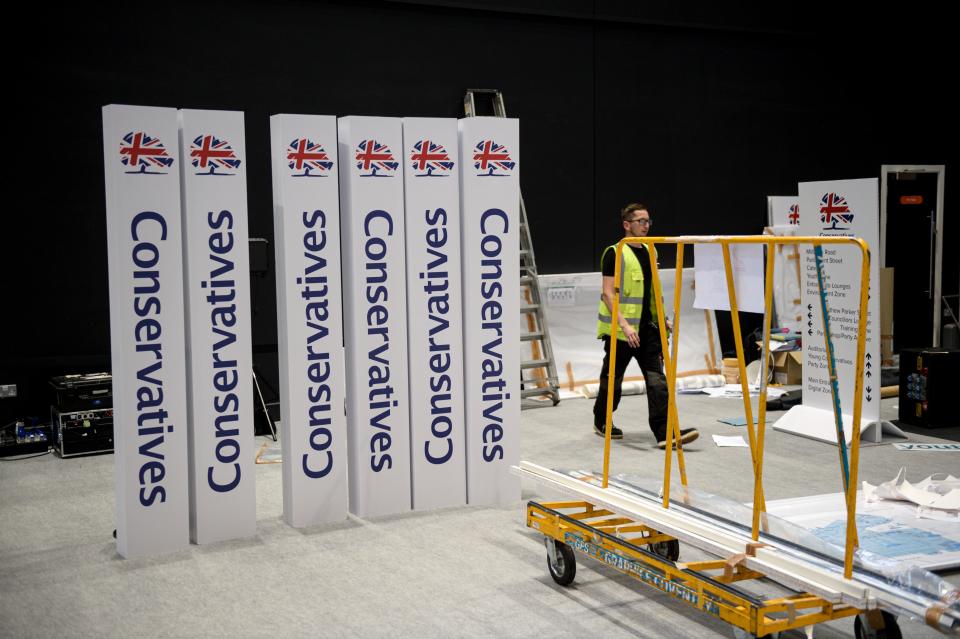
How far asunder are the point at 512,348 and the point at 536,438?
1.92 metres

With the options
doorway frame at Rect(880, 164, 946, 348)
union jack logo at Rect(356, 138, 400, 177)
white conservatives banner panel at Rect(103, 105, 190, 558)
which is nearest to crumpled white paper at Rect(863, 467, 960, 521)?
union jack logo at Rect(356, 138, 400, 177)

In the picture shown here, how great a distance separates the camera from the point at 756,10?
1092 centimetres

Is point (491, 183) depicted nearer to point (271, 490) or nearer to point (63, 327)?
point (271, 490)

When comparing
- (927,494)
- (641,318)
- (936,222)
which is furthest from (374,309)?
(936,222)

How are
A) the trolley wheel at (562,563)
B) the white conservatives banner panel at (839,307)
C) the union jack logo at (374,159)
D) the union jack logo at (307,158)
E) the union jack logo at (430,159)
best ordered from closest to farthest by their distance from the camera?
the trolley wheel at (562,563)
the union jack logo at (307,158)
the union jack logo at (374,159)
the union jack logo at (430,159)
the white conservatives banner panel at (839,307)

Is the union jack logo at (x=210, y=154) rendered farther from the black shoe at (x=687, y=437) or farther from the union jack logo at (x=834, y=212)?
the union jack logo at (x=834, y=212)

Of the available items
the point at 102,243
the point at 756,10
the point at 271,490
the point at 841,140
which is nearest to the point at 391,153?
the point at 271,490

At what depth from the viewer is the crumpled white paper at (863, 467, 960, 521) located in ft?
17.5

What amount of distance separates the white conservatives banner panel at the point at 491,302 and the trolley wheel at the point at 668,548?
1.25 metres

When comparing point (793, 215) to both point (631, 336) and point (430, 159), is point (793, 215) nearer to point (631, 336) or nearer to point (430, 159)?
point (631, 336)

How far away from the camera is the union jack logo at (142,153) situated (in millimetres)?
4832

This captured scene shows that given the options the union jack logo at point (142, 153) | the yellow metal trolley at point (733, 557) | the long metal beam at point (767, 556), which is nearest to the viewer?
the long metal beam at point (767, 556)

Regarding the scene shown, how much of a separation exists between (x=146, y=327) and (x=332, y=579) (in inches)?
58.8

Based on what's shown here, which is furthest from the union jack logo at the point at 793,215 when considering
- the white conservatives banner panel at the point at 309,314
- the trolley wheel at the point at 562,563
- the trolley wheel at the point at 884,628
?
the trolley wheel at the point at 884,628
